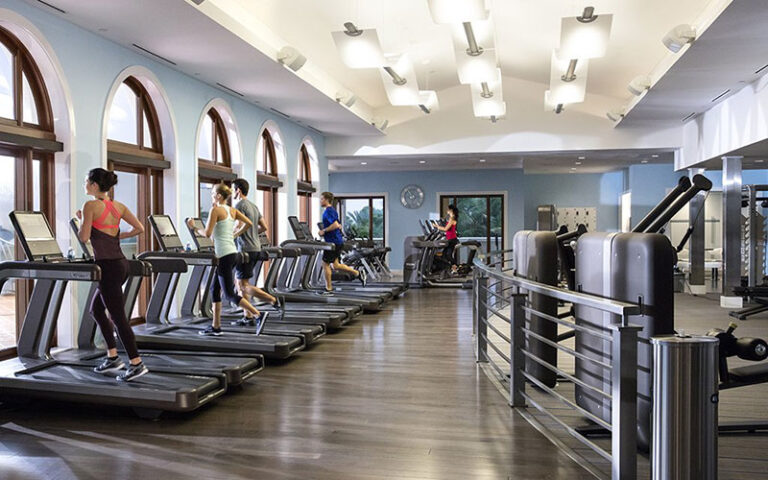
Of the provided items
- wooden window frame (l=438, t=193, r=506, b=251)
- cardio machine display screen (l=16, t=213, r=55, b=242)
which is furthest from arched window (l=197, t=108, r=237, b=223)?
wooden window frame (l=438, t=193, r=506, b=251)

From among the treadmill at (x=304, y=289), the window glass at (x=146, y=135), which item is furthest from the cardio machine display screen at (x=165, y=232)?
the treadmill at (x=304, y=289)

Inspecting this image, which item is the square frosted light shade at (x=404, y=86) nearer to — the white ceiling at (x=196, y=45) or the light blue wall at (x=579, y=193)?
the white ceiling at (x=196, y=45)

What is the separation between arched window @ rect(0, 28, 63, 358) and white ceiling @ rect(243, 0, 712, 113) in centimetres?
186

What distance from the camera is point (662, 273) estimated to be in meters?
3.02

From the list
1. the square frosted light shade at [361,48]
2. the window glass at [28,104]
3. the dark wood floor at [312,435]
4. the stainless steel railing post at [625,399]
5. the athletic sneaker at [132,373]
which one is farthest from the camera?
the square frosted light shade at [361,48]

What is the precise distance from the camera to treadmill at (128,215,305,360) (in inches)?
209

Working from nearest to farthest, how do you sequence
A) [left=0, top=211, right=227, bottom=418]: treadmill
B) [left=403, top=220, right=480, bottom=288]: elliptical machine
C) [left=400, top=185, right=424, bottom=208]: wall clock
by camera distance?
[left=0, top=211, right=227, bottom=418]: treadmill < [left=403, top=220, right=480, bottom=288]: elliptical machine < [left=400, top=185, right=424, bottom=208]: wall clock

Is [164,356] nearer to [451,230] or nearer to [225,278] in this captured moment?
[225,278]

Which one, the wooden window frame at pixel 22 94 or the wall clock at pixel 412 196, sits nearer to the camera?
the wooden window frame at pixel 22 94

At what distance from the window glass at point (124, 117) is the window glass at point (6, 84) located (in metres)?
1.30

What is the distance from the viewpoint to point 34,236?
4234 millimetres

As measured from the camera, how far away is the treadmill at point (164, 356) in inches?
171

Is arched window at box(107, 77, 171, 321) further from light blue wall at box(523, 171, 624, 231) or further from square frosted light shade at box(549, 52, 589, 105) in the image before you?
light blue wall at box(523, 171, 624, 231)

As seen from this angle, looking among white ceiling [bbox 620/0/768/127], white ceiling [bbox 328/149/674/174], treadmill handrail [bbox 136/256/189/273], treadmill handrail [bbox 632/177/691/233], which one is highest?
white ceiling [bbox 620/0/768/127]
